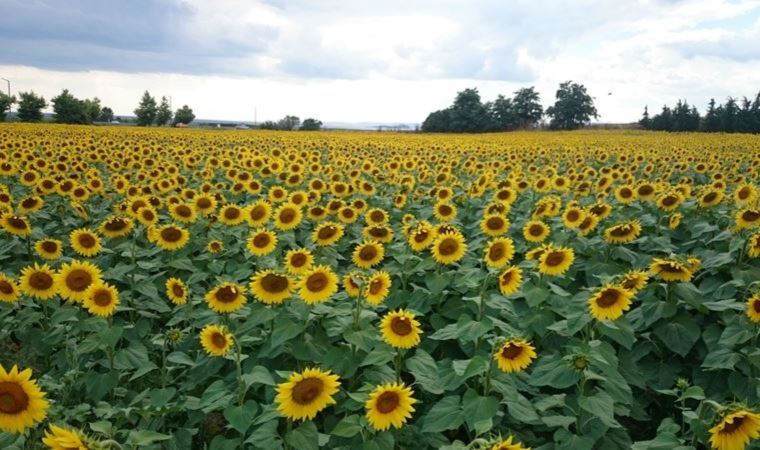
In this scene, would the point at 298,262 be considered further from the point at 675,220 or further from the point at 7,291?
the point at 675,220

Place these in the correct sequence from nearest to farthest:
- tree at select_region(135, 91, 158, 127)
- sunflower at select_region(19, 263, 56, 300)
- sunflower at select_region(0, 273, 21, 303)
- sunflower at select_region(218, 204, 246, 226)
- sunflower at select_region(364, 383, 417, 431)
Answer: sunflower at select_region(364, 383, 417, 431)
sunflower at select_region(0, 273, 21, 303)
sunflower at select_region(19, 263, 56, 300)
sunflower at select_region(218, 204, 246, 226)
tree at select_region(135, 91, 158, 127)

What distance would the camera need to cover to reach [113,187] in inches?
326

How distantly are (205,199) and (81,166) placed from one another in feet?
14.2

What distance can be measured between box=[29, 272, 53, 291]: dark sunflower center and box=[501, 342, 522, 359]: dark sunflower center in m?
3.22

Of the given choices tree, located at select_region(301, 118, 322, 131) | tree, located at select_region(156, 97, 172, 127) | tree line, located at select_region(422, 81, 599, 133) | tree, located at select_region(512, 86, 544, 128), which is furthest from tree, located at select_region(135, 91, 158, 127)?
tree, located at select_region(512, 86, 544, 128)

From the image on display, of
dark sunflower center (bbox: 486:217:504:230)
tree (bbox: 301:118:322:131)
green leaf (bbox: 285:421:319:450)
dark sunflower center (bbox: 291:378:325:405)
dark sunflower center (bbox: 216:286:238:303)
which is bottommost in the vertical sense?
green leaf (bbox: 285:421:319:450)

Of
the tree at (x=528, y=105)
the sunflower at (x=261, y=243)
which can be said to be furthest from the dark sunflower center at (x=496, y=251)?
the tree at (x=528, y=105)

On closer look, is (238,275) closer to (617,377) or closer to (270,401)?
(270,401)

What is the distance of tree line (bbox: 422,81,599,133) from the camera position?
74.6 metres

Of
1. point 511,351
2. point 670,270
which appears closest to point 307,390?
Result: point 511,351

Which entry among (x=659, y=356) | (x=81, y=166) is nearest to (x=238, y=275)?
(x=659, y=356)

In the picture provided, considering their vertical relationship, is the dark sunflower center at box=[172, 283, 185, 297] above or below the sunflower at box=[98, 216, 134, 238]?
below

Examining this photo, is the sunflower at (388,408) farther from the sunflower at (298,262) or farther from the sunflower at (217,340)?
the sunflower at (298,262)

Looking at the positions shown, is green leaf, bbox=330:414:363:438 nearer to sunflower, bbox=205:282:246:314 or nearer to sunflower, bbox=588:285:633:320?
sunflower, bbox=205:282:246:314
